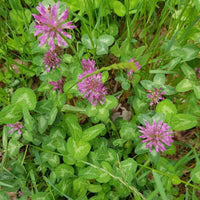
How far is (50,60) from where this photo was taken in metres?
1.46

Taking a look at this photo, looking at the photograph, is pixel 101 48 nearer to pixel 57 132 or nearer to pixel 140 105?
pixel 140 105

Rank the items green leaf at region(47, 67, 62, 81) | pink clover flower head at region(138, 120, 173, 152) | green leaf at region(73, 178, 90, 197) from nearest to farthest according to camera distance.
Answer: pink clover flower head at region(138, 120, 173, 152) < green leaf at region(47, 67, 62, 81) < green leaf at region(73, 178, 90, 197)

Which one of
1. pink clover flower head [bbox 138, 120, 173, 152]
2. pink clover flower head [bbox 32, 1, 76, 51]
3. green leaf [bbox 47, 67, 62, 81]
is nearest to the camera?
pink clover flower head [bbox 32, 1, 76, 51]

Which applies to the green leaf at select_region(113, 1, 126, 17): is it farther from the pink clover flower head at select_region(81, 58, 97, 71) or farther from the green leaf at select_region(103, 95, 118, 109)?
the green leaf at select_region(103, 95, 118, 109)

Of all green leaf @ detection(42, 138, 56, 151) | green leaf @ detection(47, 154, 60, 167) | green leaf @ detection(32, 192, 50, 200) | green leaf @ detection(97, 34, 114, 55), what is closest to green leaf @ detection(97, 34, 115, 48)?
green leaf @ detection(97, 34, 114, 55)

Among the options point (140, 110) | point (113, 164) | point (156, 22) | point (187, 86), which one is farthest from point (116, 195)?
point (156, 22)

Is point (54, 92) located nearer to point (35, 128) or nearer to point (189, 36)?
point (35, 128)

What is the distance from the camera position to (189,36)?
1668 millimetres

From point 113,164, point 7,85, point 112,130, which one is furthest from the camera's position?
point 7,85

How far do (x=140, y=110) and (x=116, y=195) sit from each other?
670 millimetres

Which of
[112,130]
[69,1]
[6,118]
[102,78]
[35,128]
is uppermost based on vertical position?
[69,1]

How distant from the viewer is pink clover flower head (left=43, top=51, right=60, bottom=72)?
1.45 metres

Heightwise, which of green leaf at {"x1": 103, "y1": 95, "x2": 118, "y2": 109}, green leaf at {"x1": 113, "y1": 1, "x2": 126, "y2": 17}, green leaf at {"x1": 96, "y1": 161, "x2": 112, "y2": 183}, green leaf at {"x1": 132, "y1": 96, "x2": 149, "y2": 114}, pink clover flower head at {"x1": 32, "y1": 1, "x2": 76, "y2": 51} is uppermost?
pink clover flower head at {"x1": 32, "y1": 1, "x2": 76, "y2": 51}

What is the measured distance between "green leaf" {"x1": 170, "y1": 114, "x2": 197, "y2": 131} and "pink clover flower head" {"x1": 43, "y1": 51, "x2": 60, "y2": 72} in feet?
2.83
